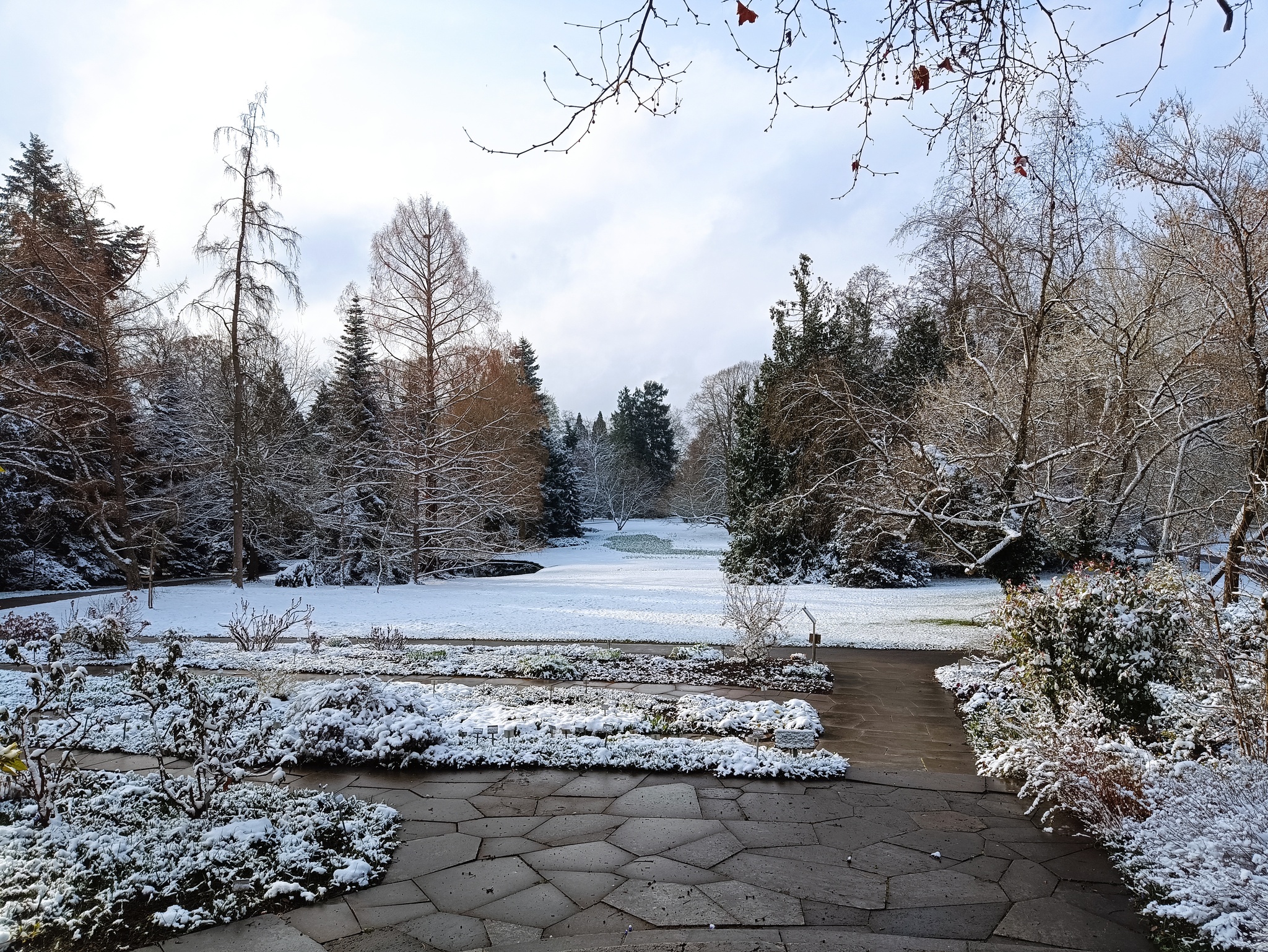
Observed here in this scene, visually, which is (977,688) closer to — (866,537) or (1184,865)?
(1184,865)

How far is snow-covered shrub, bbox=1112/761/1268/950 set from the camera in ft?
8.77

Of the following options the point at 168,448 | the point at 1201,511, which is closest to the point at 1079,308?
the point at 1201,511

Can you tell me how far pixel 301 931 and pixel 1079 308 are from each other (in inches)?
496

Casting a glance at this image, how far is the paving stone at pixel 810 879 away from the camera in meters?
3.05

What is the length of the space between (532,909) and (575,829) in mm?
806

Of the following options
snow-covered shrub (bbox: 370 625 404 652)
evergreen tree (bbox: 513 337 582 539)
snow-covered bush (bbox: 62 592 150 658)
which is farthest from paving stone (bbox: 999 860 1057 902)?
evergreen tree (bbox: 513 337 582 539)

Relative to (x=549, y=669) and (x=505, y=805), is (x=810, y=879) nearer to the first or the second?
(x=505, y=805)

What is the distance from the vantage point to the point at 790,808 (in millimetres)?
4062

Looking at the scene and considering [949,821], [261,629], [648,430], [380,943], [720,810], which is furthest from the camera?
[648,430]

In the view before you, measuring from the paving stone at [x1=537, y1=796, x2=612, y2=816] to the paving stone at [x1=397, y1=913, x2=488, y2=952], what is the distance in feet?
3.56

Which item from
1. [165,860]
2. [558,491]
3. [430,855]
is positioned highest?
[558,491]

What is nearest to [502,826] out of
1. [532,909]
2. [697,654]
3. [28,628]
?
[532,909]

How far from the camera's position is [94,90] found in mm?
3119

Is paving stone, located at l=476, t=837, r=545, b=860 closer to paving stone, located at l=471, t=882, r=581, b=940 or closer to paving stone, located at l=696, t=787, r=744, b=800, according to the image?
paving stone, located at l=471, t=882, r=581, b=940
